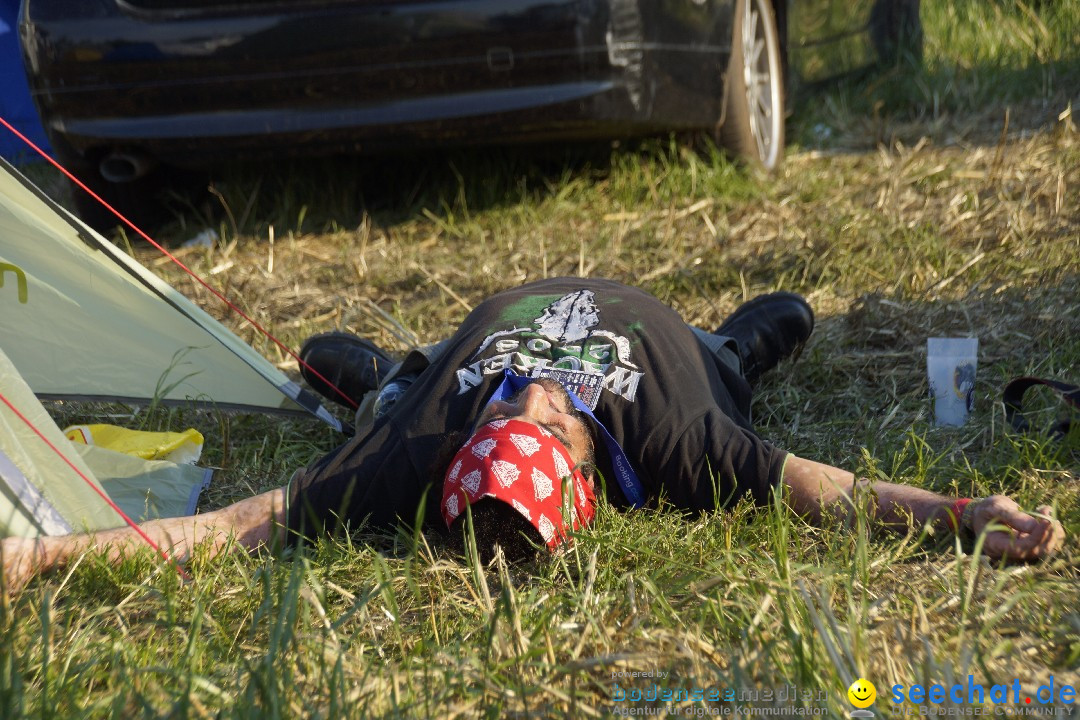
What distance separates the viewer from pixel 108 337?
308 centimetres

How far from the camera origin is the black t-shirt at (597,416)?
237cm

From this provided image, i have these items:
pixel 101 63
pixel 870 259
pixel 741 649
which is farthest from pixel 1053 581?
pixel 101 63

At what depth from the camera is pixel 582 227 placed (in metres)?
4.37

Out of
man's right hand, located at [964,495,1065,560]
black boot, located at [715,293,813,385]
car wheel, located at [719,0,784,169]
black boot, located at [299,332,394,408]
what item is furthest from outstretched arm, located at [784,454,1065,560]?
car wheel, located at [719,0,784,169]

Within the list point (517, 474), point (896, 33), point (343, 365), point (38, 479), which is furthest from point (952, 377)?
point (896, 33)

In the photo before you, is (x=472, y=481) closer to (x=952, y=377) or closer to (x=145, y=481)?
(x=145, y=481)

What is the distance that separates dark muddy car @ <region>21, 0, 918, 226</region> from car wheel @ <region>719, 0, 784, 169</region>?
0.26 m

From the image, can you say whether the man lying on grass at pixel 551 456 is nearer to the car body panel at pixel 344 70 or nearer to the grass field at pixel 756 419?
the grass field at pixel 756 419

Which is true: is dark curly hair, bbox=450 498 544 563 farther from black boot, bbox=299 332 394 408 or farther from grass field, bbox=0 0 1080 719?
black boot, bbox=299 332 394 408

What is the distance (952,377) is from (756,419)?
547 mm

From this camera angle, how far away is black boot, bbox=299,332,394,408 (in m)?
3.22

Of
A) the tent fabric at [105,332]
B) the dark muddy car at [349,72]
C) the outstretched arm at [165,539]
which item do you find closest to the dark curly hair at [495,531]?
the outstretched arm at [165,539]

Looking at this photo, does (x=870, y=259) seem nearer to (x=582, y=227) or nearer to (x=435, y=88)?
(x=582, y=227)

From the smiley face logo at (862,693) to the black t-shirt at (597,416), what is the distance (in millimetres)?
719
